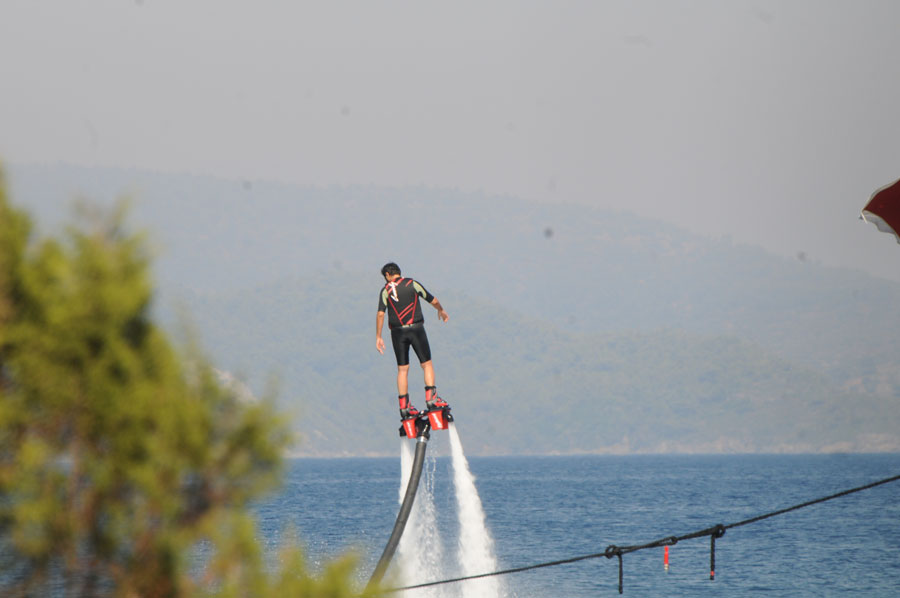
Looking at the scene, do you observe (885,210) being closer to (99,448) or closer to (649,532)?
(99,448)

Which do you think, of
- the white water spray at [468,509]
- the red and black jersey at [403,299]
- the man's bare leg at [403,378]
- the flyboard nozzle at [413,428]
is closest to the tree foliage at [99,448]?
the red and black jersey at [403,299]

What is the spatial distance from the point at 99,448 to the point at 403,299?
398 inches

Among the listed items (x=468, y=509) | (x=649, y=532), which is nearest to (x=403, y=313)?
(x=468, y=509)

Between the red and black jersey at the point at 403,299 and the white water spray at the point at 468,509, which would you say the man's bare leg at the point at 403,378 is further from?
the white water spray at the point at 468,509

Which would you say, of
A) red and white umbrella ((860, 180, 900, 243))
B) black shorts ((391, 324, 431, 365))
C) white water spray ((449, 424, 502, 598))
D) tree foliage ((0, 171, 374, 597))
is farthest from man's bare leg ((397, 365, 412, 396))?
tree foliage ((0, 171, 374, 597))

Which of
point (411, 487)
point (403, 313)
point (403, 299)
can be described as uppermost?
point (403, 299)

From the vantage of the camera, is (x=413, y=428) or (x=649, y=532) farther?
(x=649, y=532)

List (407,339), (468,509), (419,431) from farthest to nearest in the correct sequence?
(468,509)
(419,431)
(407,339)

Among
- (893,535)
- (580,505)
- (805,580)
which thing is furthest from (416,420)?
(580,505)

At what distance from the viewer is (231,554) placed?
5.46m

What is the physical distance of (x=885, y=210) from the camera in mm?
9727

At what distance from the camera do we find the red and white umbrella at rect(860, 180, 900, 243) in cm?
966

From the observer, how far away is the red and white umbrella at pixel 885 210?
966 cm

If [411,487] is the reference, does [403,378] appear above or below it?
above
